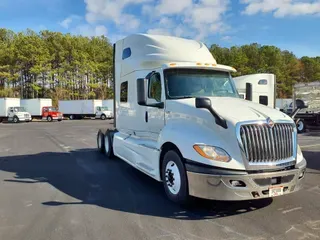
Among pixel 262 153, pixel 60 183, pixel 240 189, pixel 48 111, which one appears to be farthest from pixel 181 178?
pixel 48 111

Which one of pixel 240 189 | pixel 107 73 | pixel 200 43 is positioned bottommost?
pixel 240 189

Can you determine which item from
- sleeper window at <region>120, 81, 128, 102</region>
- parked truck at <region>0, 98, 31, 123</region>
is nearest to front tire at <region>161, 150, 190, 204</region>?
sleeper window at <region>120, 81, 128, 102</region>

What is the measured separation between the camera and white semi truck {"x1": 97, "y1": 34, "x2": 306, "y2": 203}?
4730mm

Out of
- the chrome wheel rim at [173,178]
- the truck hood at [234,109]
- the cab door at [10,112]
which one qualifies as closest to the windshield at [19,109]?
the cab door at [10,112]

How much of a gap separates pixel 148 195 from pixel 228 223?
1888 millimetres

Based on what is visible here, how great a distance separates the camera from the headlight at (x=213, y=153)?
4.75 metres

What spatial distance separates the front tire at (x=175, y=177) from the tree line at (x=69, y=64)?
55096mm

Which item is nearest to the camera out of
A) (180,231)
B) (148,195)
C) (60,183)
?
(180,231)

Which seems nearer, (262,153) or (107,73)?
(262,153)

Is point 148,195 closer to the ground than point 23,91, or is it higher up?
closer to the ground

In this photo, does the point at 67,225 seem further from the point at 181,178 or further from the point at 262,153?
the point at 262,153

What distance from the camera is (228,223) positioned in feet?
15.1

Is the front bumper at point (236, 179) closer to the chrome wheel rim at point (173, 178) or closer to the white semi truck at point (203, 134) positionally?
the white semi truck at point (203, 134)

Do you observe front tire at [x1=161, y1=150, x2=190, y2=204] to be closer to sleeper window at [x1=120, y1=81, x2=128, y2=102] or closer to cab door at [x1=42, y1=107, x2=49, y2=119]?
sleeper window at [x1=120, y1=81, x2=128, y2=102]
